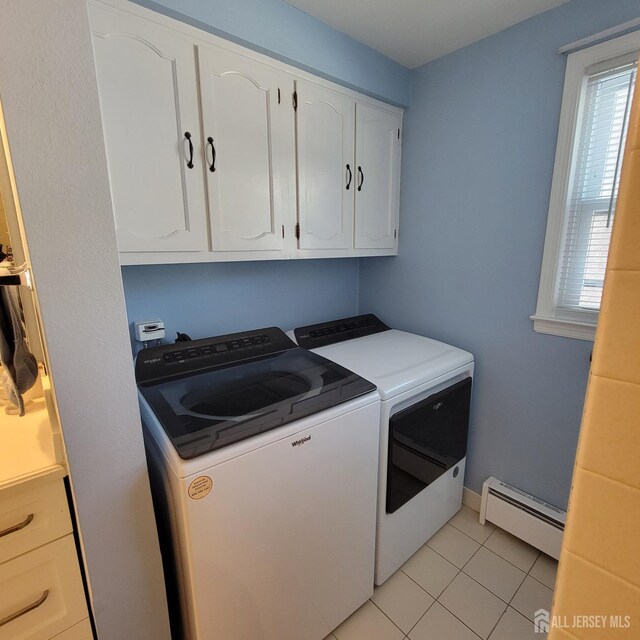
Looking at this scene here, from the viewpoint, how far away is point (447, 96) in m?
1.72

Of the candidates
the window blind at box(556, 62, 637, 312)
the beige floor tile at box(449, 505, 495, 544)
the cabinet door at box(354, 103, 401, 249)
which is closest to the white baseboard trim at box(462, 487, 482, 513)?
the beige floor tile at box(449, 505, 495, 544)

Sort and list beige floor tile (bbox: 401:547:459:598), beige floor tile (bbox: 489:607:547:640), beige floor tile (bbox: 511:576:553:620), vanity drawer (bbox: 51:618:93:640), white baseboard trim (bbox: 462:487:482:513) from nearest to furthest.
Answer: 1. vanity drawer (bbox: 51:618:93:640)
2. beige floor tile (bbox: 489:607:547:640)
3. beige floor tile (bbox: 511:576:553:620)
4. beige floor tile (bbox: 401:547:459:598)
5. white baseboard trim (bbox: 462:487:482:513)

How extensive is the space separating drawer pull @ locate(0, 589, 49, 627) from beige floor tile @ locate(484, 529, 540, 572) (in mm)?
1812

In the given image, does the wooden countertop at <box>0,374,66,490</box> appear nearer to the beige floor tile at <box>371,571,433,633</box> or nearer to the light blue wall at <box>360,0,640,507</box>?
the beige floor tile at <box>371,571,433,633</box>

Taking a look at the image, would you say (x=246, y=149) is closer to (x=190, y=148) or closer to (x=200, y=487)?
(x=190, y=148)

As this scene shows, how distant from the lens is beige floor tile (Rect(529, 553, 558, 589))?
1541mm

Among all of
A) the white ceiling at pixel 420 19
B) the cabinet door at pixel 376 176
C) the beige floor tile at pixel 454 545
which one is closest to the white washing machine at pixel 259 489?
the beige floor tile at pixel 454 545

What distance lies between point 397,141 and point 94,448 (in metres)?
1.96

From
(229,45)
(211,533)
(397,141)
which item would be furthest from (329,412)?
(397,141)

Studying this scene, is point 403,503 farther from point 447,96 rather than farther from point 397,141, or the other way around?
point 447,96

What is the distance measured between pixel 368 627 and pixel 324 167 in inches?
78.1

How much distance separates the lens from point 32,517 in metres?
0.85

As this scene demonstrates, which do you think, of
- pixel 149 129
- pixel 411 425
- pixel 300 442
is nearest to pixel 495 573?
pixel 411 425

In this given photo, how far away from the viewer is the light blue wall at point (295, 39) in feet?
3.79
